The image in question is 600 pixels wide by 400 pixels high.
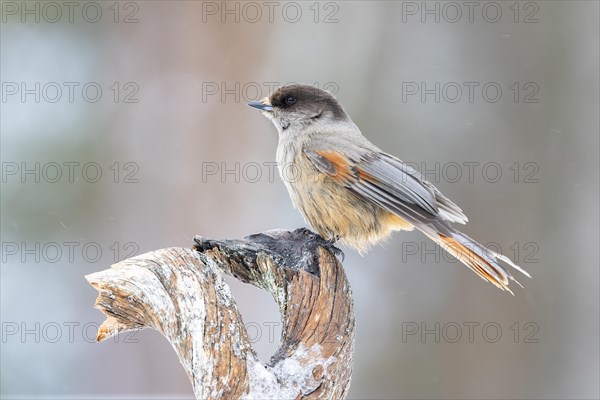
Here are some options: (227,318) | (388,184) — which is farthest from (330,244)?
(227,318)

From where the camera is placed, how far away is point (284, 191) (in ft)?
27.6

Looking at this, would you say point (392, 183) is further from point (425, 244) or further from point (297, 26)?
point (297, 26)

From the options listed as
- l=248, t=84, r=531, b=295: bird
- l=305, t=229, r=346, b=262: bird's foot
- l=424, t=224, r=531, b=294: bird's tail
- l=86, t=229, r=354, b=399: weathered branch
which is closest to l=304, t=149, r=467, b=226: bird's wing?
l=248, t=84, r=531, b=295: bird

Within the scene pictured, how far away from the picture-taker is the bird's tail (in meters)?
3.91

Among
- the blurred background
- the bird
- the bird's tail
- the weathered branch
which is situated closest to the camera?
the weathered branch

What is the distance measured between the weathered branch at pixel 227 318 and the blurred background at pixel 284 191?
12.0 feet

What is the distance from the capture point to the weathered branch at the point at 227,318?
2965 mm

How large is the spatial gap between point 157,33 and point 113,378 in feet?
13.1

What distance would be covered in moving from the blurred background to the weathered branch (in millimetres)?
3664

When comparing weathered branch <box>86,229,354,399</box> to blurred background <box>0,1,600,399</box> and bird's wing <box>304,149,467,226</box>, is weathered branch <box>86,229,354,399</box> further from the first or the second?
blurred background <box>0,1,600,399</box>

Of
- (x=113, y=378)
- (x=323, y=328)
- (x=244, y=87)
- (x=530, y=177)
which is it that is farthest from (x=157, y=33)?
(x=323, y=328)

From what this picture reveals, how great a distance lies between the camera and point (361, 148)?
4.66m

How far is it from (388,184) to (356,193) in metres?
0.19

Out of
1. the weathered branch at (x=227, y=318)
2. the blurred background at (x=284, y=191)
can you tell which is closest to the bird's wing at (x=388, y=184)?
the weathered branch at (x=227, y=318)
